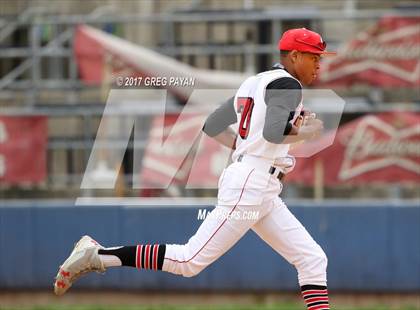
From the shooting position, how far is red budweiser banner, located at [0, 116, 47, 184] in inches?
426

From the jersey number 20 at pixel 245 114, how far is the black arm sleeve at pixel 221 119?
0.65 feet

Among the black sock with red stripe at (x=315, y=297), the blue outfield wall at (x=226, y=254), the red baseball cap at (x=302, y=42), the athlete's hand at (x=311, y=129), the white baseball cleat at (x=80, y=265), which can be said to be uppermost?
the red baseball cap at (x=302, y=42)

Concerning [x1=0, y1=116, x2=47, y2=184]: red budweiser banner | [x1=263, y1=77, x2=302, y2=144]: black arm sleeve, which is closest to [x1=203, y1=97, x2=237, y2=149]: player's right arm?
[x1=263, y1=77, x2=302, y2=144]: black arm sleeve

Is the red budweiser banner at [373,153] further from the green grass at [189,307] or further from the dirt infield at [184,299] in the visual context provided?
the green grass at [189,307]

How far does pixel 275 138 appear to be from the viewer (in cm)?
590

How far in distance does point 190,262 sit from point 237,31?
614 centimetres

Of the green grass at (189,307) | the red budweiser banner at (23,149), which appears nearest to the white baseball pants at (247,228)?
the green grass at (189,307)

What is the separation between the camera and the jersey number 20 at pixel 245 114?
6168mm

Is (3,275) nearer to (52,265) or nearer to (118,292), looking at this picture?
(52,265)

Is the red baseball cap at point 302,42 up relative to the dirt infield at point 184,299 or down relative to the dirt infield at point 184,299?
up

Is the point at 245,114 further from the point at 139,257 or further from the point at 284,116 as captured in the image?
the point at 139,257

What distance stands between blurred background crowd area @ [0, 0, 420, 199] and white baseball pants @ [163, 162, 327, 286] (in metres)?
4.27

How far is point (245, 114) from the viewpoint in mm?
6191

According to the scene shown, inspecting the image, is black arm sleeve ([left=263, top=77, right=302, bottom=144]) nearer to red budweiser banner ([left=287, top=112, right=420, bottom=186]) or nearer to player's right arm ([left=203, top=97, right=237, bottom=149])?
player's right arm ([left=203, top=97, right=237, bottom=149])
